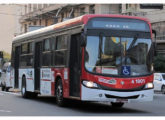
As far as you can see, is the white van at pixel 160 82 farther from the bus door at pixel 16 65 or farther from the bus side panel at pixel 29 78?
the bus side panel at pixel 29 78

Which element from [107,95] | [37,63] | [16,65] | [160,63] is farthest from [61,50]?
[160,63]

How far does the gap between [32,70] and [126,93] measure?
712cm

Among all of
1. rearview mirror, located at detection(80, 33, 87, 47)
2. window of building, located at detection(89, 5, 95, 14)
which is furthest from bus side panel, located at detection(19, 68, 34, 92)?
window of building, located at detection(89, 5, 95, 14)

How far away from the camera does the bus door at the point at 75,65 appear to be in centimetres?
1593

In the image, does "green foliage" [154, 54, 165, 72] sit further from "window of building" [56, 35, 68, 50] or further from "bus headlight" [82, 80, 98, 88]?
"bus headlight" [82, 80, 98, 88]

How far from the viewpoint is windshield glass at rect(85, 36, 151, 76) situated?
1538 cm

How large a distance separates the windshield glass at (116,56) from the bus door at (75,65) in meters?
0.62

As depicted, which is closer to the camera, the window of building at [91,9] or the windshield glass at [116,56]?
the windshield glass at [116,56]

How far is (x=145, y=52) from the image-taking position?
15969 mm

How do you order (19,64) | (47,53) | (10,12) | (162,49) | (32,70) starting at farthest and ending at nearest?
(10,12) < (162,49) < (19,64) < (32,70) < (47,53)

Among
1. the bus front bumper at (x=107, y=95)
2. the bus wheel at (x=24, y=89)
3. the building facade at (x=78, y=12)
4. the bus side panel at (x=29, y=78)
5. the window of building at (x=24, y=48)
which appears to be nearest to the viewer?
the bus front bumper at (x=107, y=95)

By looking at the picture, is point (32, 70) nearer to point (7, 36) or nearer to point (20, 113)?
point (20, 113)

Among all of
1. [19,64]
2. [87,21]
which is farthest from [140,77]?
[19,64]

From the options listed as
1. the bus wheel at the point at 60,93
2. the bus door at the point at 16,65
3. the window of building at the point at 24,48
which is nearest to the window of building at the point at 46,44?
the bus wheel at the point at 60,93
